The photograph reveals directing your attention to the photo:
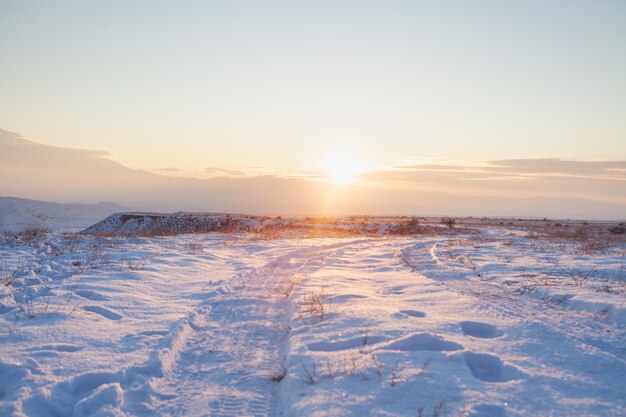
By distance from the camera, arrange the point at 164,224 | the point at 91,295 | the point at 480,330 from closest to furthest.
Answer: the point at 480,330 → the point at 91,295 → the point at 164,224

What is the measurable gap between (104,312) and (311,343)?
14.0 feet

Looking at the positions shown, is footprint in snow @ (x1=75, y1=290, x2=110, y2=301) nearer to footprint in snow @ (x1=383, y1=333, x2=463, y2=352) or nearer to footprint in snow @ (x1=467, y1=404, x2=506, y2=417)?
footprint in snow @ (x1=383, y1=333, x2=463, y2=352)

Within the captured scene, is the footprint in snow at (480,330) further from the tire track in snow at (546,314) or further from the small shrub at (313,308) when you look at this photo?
the small shrub at (313,308)

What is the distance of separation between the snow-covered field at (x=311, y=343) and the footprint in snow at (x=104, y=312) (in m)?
0.03

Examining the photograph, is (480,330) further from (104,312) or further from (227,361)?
(104,312)

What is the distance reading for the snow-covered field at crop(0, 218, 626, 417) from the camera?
4086 millimetres

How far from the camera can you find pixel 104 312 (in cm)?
745

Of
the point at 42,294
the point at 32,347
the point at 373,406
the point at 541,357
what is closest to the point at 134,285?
the point at 42,294

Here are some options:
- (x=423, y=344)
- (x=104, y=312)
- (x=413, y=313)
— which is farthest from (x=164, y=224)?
(x=423, y=344)

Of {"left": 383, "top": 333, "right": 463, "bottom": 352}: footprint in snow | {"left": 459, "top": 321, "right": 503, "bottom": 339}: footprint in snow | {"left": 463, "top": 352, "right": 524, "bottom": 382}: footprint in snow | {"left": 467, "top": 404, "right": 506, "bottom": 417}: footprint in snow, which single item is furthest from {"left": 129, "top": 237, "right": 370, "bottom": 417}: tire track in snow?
{"left": 459, "top": 321, "right": 503, "bottom": 339}: footprint in snow

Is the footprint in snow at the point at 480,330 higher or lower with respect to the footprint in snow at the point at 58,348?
higher

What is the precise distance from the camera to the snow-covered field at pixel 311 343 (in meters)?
4.09

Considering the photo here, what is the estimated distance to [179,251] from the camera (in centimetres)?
1616

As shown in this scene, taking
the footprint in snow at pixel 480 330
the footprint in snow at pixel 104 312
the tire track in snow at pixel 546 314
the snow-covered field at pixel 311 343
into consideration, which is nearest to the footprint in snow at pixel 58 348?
the snow-covered field at pixel 311 343
